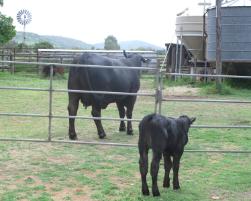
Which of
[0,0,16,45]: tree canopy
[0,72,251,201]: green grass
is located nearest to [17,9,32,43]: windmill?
[0,0,16,45]: tree canopy

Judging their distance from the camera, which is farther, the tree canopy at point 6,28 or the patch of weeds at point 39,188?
the tree canopy at point 6,28

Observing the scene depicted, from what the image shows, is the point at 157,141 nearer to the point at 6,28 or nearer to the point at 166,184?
the point at 166,184

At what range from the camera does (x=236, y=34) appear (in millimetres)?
20781

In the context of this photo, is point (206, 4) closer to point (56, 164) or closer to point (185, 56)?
point (185, 56)

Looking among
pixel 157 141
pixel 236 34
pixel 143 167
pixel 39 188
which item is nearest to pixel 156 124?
pixel 157 141

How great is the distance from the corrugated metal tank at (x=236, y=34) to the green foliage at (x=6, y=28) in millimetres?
10591

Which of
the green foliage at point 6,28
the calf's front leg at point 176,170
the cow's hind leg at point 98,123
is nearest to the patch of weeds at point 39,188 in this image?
the calf's front leg at point 176,170

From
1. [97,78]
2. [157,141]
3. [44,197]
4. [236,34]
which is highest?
[236,34]

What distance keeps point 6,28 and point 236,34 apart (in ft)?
37.2

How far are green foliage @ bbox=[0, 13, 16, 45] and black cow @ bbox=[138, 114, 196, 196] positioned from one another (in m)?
20.6

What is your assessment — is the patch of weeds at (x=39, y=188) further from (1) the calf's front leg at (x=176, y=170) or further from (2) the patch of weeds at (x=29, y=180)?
(1) the calf's front leg at (x=176, y=170)

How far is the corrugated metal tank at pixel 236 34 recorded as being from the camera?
67.5ft

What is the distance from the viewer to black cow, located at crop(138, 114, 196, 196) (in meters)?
5.39

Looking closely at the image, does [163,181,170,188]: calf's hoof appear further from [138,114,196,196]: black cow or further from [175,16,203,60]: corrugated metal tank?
[175,16,203,60]: corrugated metal tank
